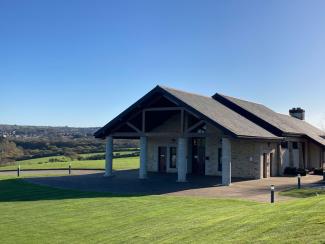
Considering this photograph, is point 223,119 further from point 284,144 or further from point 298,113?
point 298,113

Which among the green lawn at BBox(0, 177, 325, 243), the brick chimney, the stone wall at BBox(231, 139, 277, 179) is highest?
the brick chimney

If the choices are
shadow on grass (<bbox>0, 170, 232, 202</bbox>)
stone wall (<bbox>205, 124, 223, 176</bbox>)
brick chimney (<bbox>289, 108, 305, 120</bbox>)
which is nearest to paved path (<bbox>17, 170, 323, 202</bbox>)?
shadow on grass (<bbox>0, 170, 232, 202</bbox>)

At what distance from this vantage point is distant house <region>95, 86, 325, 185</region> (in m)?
26.2

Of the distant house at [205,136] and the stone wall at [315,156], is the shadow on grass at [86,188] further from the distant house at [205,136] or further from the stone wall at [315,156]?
the stone wall at [315,156]

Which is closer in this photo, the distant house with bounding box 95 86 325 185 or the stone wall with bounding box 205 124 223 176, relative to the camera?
the distant house with bounding box 95 86 325 185

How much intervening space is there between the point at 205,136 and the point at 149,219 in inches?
492

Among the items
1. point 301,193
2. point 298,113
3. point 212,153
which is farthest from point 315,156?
point 301,193

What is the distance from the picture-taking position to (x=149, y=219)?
46.6 feet

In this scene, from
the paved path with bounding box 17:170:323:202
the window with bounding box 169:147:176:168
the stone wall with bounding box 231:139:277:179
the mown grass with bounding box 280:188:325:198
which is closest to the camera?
the mown grass with bounding box 280:188:325:198

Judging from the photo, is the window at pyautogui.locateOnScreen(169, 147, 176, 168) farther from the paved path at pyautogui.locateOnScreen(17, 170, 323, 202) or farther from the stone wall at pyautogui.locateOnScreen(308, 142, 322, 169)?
the stone wall at pyautogui.locateOnScreen(308, 142, 322, 169)

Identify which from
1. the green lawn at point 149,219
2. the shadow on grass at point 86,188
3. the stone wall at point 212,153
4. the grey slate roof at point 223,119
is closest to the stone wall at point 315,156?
the grey slate roof at point 223,119

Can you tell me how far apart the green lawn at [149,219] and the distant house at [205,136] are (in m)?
7.59

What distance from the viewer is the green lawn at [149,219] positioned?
916 cm

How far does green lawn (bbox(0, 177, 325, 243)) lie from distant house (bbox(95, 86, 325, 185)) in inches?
299
